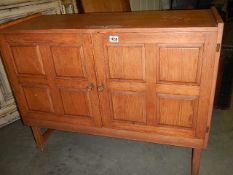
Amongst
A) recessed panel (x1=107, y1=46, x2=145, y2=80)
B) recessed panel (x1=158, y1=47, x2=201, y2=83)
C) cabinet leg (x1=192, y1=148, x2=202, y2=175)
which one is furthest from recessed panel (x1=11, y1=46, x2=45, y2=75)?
cabinet leg (x1=192, y1=148, x2=202, y2=175)

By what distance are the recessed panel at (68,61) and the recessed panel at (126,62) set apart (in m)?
0.18

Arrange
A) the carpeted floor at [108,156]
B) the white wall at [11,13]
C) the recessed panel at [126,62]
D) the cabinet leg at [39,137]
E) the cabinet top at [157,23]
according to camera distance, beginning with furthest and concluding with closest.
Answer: the white wall at [11,13], the cabinet leg at [39,137], the carpeted floor at [108,156], the recessed panel at [126,62], the cabinet top at [157,23]

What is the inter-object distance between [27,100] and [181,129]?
1.07m

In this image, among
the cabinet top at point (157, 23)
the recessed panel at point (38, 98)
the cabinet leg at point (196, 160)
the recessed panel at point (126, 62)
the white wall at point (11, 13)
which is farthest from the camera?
the white wall at point (11, 13)

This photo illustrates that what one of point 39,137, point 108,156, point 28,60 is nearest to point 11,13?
point 28,60

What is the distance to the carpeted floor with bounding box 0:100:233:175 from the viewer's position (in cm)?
167

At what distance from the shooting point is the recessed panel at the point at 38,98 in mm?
1562

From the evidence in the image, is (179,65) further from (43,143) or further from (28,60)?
(43,143)

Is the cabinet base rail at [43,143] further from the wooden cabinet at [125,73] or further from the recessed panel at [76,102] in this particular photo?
the recessed panel at [76,102]

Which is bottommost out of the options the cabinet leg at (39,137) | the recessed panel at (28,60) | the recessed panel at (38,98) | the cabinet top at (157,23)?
the cabinet leg at (39,137)

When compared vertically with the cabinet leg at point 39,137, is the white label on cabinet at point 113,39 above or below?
above

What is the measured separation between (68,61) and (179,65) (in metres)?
0.64

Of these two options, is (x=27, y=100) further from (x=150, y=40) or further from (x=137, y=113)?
(x=150, y=40)

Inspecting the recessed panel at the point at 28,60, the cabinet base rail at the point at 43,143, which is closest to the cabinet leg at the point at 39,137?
the cabinet base rail at the point at 43,143
